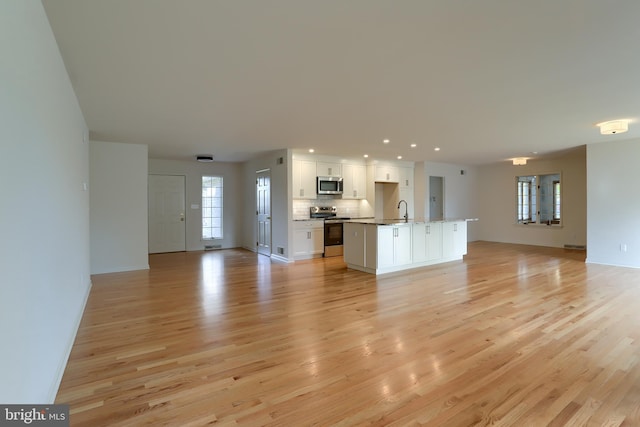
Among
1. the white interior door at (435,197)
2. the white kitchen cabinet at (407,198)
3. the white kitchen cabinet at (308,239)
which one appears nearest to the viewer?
the white kitchen cabinet at (308,239)

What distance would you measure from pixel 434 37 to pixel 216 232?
827 cm

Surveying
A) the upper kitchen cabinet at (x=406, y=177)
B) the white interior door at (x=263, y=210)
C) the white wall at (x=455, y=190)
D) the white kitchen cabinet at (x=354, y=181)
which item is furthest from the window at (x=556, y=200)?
the white interior door at (x=263, y=210)

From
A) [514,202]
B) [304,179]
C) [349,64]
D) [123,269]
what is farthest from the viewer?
[514,202]

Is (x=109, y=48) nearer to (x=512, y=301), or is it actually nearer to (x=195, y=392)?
(x=195, y=392)

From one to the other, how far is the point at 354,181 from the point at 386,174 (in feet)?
3.32

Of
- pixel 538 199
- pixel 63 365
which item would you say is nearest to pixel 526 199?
pixel 538 199

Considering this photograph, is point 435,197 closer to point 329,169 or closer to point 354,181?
point 354,181

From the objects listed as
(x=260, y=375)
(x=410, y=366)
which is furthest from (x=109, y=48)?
(x=410, y=366)

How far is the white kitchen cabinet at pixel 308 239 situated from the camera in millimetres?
7590

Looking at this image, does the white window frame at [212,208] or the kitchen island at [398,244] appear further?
the white window frame at [212,208]

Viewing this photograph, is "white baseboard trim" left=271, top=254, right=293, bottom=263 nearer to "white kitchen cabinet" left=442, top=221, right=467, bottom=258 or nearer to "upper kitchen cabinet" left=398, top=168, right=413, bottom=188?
"white kitchen cabinet" left=442, top=221, right=467, bottom=258

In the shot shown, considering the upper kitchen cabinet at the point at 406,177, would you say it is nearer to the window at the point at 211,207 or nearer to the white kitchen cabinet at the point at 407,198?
the white kitchen cabinet at the point at 407,198

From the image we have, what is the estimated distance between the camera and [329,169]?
8305 mm

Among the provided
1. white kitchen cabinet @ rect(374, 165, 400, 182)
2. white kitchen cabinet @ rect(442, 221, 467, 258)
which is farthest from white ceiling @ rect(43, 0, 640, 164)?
white kitchen cabinet @ rect(374, 165, 400, 182)
